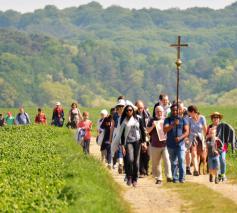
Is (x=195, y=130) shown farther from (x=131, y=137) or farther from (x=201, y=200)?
(x=201, y=200)

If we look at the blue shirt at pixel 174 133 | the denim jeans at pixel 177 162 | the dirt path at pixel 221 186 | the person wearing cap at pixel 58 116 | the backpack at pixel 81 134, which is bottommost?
the person wearing cap at pixel 58 116

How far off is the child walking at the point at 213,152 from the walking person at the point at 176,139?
0.82m

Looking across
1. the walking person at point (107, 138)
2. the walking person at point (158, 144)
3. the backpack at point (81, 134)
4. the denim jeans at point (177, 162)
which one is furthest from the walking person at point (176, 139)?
the backpack at point (81, 134)

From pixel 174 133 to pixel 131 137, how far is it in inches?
60.5

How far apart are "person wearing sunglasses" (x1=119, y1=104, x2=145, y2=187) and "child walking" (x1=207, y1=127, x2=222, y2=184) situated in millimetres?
2414

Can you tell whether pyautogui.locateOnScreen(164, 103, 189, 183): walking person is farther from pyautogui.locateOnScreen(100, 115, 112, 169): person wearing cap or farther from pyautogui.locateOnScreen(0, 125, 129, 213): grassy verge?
pyautogui.locateOnScreen(100, 115, 112, 169): person wearing cap

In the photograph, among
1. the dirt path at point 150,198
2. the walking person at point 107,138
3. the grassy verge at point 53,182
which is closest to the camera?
the grassy verge at point 53,182

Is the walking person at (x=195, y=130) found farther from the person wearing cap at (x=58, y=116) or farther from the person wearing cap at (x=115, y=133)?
the person wearing cap at (x=58, y=116)

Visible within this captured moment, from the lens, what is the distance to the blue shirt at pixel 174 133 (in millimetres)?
22078

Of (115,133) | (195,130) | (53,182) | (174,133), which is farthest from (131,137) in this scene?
(195,130)

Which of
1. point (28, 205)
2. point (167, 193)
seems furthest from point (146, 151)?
point (28, 205)

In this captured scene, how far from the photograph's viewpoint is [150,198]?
19.9 m

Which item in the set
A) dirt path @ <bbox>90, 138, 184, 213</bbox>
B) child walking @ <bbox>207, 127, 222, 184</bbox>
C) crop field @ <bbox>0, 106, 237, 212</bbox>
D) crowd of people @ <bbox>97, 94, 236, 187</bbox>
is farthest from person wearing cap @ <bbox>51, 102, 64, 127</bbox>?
child walking @ <bbox>207, 127, 222, 184</bbox>

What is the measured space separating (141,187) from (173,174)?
85cm
